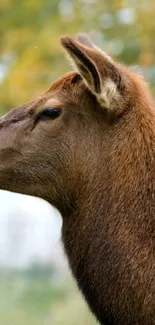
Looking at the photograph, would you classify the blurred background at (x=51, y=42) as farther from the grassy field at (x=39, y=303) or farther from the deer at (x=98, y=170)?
the deer at (x=98, y=170)

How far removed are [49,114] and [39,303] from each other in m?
12.3

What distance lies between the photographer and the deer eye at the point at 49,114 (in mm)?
6617

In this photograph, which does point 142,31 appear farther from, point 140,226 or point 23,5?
point 140,226

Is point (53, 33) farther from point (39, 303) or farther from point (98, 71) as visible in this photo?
point (98, 71)

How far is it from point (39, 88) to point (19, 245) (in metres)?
13.5

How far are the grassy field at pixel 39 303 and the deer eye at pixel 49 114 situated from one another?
601 cm

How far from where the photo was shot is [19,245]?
3083 centimetres

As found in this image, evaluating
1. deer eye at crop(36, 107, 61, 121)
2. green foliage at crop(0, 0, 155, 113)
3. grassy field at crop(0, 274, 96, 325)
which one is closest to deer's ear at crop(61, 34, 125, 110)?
deer eye at crop(36, 107, 61, 121)

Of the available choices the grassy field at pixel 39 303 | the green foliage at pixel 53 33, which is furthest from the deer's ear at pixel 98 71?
the green foliage at pixel 53 33

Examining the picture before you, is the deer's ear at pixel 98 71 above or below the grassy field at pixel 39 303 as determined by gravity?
above

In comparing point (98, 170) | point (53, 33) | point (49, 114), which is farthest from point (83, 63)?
point (53, 33)

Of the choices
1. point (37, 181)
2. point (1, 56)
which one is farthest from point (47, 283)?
point (37, 181)

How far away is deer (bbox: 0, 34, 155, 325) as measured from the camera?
6.18 m

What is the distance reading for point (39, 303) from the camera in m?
18.6
